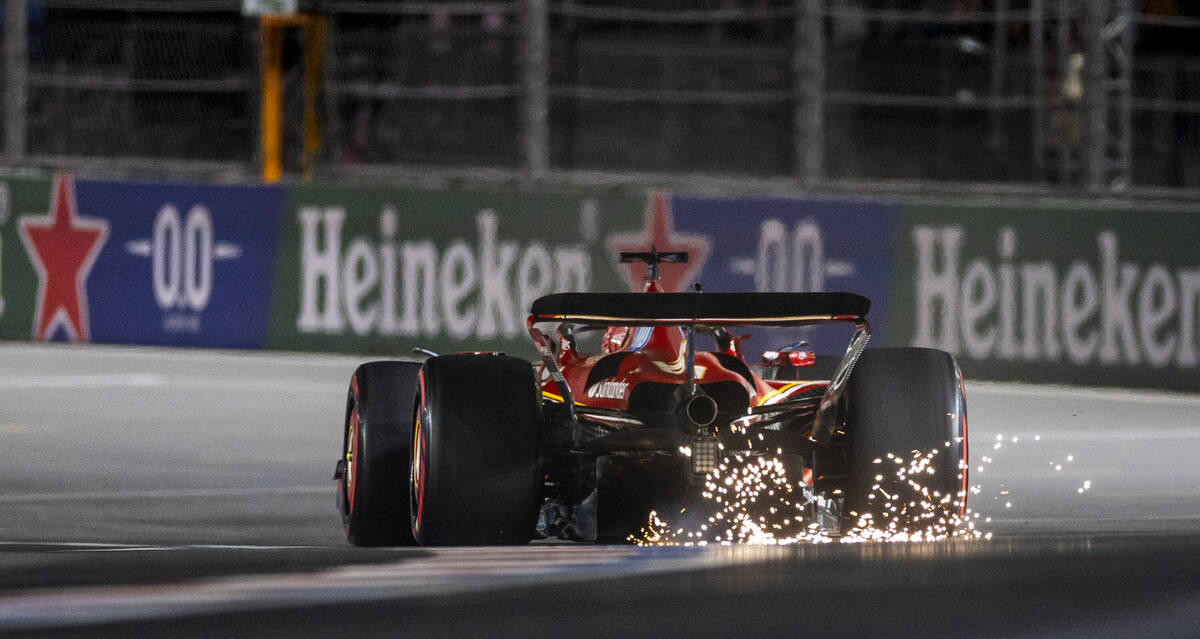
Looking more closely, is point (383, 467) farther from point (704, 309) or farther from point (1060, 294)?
point (1060, 294)

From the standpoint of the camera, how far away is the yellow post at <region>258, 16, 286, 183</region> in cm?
1616

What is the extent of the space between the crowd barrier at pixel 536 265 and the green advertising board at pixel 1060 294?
15 millimetres

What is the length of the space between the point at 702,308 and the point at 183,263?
9.93 meters

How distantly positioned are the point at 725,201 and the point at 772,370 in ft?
22.5

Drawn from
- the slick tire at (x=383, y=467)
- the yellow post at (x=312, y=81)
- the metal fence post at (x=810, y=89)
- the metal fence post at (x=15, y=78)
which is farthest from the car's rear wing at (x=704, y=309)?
the metal fence post at (x=15, y=78)

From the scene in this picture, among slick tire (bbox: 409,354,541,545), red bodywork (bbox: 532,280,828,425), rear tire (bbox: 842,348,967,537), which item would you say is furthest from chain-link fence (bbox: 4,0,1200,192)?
slick tire (bbox: 409,354,541,545)

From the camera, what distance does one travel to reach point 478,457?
5.78m

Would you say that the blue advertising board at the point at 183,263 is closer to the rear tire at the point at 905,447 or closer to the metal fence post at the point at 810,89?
the metal fence post at the point at 810,89

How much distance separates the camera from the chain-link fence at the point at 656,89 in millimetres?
15922

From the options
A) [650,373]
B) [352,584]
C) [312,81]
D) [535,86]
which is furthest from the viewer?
[312,81]

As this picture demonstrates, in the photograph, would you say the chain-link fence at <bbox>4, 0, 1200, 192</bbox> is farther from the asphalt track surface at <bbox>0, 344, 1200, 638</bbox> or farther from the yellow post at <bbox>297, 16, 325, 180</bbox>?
the asphalt track surface at <bbox>0, 344, 1200, 638</bbox>

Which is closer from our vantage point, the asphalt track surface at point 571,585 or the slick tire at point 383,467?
the asphalt track surface at point 571,585

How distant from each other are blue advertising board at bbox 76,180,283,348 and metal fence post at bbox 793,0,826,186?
13.9 feet

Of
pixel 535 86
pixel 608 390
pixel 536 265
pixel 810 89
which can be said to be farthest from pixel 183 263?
pixel 608 390
